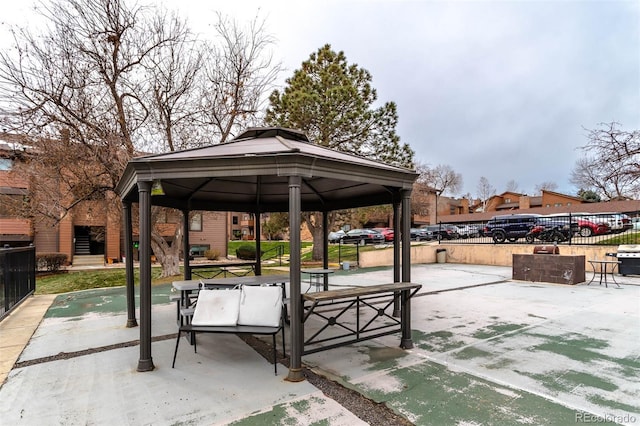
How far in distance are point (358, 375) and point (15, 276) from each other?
26.0ft

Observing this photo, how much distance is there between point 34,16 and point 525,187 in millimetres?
74602

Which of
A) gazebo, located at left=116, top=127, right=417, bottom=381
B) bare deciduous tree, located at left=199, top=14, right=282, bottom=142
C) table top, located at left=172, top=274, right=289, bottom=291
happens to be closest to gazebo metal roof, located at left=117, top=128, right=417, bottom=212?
gazebo, located at left=116, top=127, right=417, bottom=381

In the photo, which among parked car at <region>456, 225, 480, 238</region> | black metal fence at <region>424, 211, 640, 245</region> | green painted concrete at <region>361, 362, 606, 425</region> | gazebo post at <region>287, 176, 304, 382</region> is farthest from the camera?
parked car at <region>456, 225, 480, 238</region>

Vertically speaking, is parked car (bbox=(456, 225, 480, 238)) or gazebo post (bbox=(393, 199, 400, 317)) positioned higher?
gazebo post (bbox=(393, 199, 400, 317))

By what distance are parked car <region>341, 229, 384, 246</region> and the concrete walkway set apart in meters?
22.2

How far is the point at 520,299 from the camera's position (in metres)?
7.61

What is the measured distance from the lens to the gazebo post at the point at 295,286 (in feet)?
11.5

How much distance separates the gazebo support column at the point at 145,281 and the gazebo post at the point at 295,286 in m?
1.64

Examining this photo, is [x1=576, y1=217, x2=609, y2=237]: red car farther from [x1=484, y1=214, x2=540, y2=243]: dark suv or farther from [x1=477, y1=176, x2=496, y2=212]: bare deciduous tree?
[x1=477, y1=176, x2=496, y2=212]: bare deciduous tree

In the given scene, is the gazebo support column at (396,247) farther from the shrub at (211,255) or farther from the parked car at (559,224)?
the shrub at (211,255)

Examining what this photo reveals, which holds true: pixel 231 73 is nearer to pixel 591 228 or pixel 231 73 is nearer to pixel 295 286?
pixel 295 286

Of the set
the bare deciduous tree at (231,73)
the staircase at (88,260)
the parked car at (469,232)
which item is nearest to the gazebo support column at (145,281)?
the bare deciduous tree at (231,73)

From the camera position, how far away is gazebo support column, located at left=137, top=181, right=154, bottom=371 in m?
3.74

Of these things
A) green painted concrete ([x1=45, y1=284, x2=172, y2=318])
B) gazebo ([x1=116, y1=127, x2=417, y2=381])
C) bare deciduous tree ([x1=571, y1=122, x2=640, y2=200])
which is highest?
bare deciduous tree ([x1=571, y1=122, x2=640, y2=200])
